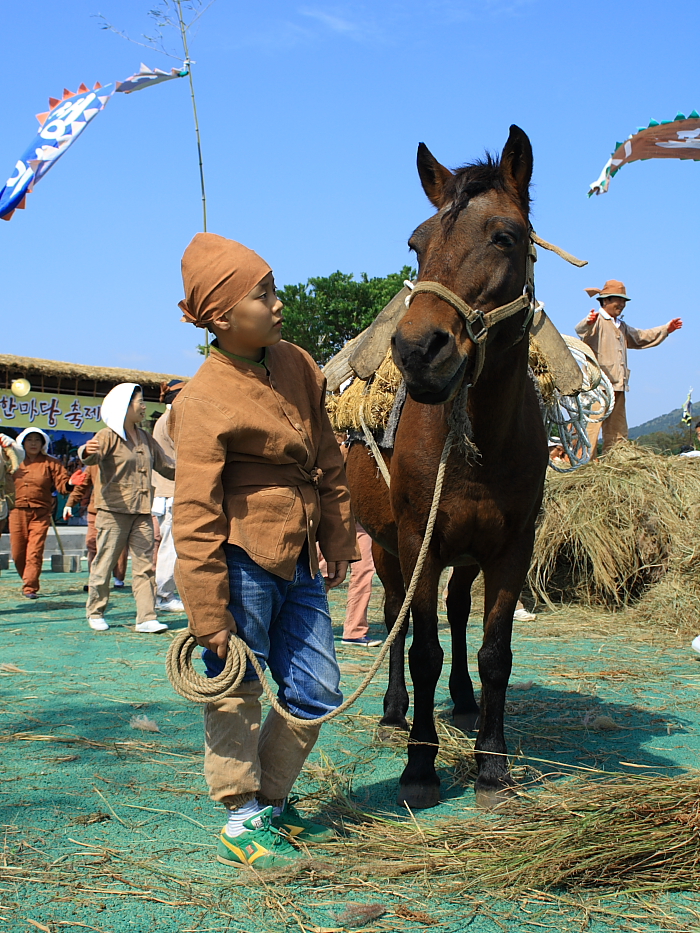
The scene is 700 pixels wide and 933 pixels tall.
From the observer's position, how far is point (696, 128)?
7.65m

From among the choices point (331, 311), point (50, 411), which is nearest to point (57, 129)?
point (50, 411)

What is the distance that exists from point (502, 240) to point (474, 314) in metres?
0.39

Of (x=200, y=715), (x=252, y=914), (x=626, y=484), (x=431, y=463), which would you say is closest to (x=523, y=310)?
(x=431, y=463)

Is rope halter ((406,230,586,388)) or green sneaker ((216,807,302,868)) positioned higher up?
rope halter ((406,230,586,388))

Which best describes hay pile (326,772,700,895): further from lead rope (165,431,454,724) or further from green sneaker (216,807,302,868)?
lead rope (165,431,454,724)

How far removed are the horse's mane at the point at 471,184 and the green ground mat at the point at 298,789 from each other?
2248 mm

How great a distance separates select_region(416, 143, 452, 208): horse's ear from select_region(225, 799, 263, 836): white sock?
2526mm

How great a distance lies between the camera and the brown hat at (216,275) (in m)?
2.86

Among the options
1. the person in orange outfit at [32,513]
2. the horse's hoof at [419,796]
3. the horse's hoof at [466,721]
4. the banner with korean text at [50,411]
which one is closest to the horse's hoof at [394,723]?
the horse's hoof at [466,721]

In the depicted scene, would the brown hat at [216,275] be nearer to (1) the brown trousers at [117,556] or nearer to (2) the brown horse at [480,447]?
(2) the brown horse at [480,447]

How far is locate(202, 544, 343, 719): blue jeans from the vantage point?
288cm

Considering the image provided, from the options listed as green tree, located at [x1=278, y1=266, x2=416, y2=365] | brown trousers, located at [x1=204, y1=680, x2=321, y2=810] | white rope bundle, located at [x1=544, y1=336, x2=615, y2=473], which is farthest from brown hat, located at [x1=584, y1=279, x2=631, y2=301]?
green tree, located at [x1=278, y1=266, x2=416, y2=365]

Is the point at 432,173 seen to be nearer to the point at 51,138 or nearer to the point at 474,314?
the point at 474,314

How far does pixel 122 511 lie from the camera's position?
8164mm
